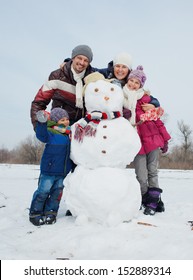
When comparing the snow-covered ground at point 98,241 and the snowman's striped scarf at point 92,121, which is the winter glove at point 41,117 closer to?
the snowman's striped scarf at point 92,121

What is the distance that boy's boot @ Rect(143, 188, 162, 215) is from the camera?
12.5 ft

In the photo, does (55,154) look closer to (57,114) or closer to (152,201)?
(57,114)

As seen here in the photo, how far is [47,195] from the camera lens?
3.59m

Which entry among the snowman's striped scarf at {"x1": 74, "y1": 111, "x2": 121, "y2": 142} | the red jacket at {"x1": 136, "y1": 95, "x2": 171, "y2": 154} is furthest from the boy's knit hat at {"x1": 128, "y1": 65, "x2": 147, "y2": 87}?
the snowman's striped scarf at {"x1": 74, "y1": 111, "x2": 121, "y2": 142}

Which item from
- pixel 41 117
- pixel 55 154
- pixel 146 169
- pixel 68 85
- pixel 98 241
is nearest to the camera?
pixel 98 241

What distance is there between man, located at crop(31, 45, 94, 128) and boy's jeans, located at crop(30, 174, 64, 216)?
2.37 ft

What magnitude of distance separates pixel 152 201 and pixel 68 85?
181cm

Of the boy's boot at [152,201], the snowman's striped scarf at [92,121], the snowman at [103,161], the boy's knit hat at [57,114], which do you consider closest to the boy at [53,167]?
the boy's knit hat at [57,114]

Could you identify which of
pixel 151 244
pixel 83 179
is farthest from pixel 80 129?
pixel 151 244

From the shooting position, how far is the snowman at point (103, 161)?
3.16m

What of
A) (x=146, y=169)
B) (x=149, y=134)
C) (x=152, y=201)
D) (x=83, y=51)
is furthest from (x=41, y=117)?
(x=152, y=201)

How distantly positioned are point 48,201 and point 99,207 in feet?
2.57

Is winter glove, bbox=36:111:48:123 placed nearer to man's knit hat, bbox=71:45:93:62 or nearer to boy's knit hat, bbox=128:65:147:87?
man's knit hat, bbox=71:45:93:62
